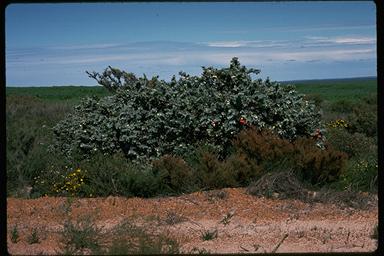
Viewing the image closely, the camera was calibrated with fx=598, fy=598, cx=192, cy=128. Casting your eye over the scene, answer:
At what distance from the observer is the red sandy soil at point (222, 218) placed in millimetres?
6109

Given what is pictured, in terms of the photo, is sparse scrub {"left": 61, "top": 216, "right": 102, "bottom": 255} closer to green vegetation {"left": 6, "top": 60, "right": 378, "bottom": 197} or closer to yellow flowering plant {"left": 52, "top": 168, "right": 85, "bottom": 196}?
green vegetation {"left": 6, "top": 60, "right": 378, "bottom": 197}

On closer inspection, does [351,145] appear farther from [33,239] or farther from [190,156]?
[33,239]

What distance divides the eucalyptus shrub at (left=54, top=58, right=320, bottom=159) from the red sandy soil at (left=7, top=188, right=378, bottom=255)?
69.6 inches

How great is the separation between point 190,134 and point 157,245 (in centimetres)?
489

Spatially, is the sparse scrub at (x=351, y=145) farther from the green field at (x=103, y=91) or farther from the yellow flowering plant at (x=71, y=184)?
the yellow flowering plant at (x=71, y=184)

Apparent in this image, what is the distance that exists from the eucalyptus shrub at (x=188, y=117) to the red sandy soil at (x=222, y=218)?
1.77 metres

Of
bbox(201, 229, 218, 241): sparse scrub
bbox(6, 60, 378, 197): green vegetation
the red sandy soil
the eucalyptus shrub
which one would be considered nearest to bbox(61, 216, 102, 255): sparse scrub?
the red sandy soil

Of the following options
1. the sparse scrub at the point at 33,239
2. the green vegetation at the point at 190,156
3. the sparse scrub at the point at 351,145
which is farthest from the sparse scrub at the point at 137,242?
the sparse scrub at the point at 351,145

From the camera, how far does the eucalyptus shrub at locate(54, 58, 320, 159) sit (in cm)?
1011

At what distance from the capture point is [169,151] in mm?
10195

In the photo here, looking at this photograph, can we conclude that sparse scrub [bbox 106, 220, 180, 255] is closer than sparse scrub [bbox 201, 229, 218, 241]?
Yes

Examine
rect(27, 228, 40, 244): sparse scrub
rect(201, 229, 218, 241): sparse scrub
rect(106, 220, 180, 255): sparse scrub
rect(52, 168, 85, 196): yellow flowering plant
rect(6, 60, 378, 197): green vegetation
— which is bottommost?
rect(201, 229, 218, 241): sparse scrub

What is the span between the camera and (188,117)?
1016 centimetres

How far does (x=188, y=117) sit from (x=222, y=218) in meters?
3.05
